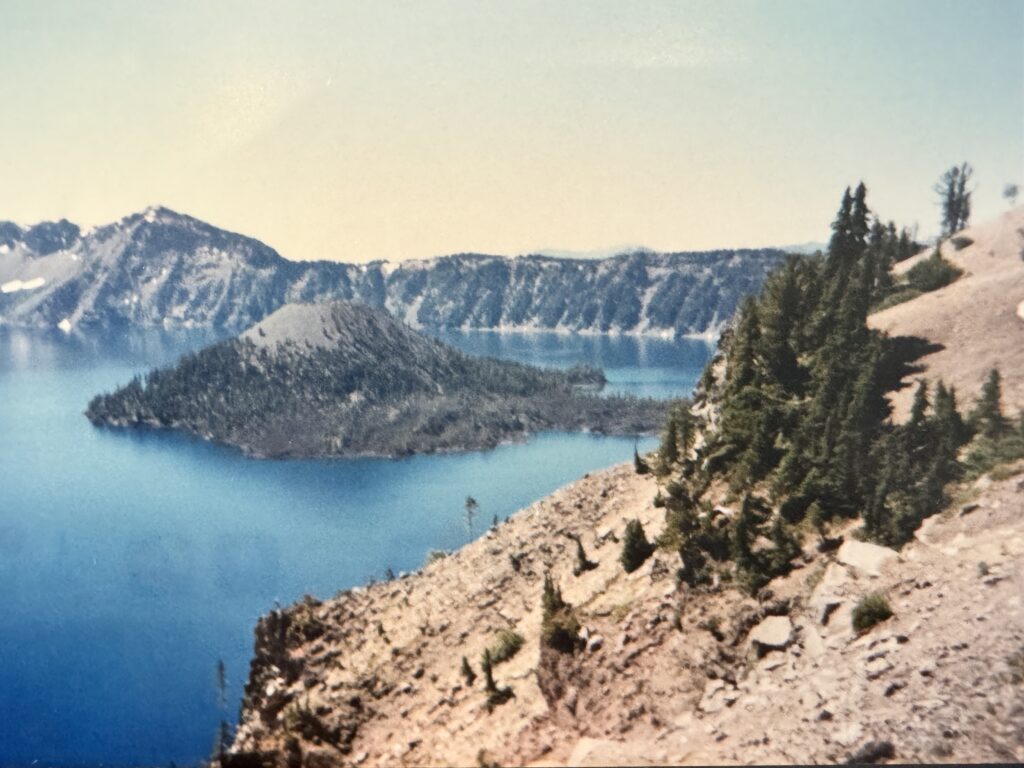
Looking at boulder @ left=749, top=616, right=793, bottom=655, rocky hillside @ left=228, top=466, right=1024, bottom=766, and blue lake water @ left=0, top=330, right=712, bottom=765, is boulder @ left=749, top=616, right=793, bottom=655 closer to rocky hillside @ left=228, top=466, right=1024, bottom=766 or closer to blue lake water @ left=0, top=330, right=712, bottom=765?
rocky hillside @ left=228, top=466, right=1024, bottom=766

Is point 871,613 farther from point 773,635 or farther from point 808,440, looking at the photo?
point 808,440

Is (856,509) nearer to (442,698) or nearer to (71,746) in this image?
(442,698)

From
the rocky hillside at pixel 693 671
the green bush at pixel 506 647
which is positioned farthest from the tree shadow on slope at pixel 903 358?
the green bush at pixel 506 647

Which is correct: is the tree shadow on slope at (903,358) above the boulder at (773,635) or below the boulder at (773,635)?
above

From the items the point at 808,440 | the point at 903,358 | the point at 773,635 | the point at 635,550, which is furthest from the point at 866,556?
the point at 903,358

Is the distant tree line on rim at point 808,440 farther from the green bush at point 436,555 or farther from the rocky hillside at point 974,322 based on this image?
the green bush at point 436,555
